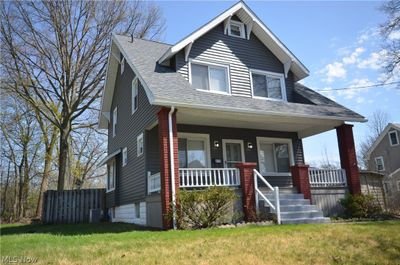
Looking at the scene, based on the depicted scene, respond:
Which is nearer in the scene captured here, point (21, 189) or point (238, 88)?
point (238, 88)

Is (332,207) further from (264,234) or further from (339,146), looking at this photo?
(264,234)

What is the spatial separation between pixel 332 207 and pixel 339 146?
94.8 inches

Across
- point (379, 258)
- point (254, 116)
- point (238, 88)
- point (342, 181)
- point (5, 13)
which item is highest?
point (5, 13)

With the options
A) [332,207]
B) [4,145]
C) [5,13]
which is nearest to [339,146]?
[332,207]

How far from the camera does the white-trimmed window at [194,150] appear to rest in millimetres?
12484

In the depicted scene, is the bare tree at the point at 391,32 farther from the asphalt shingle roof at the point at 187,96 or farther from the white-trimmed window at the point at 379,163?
the white-trimmed window at the point at 379,163

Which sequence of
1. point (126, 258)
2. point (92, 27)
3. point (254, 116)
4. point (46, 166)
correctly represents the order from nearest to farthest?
point (126, 258), point (254, 116), point (92, 27), point (46, 166)

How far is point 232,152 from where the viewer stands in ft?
44.4

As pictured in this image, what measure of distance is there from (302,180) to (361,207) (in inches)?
85.1

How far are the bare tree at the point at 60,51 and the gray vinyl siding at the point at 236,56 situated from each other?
1071cm

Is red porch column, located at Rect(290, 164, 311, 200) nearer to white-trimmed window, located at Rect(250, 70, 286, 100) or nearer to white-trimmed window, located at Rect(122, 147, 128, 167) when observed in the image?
white-trimmed window, located at Rect(250, 70, 286, 100)

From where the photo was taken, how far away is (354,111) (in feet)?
42.7

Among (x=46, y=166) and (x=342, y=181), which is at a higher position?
(x=46, y=166)

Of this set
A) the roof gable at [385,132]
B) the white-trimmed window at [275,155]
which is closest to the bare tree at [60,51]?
the white-trimmed window at [275,155]
